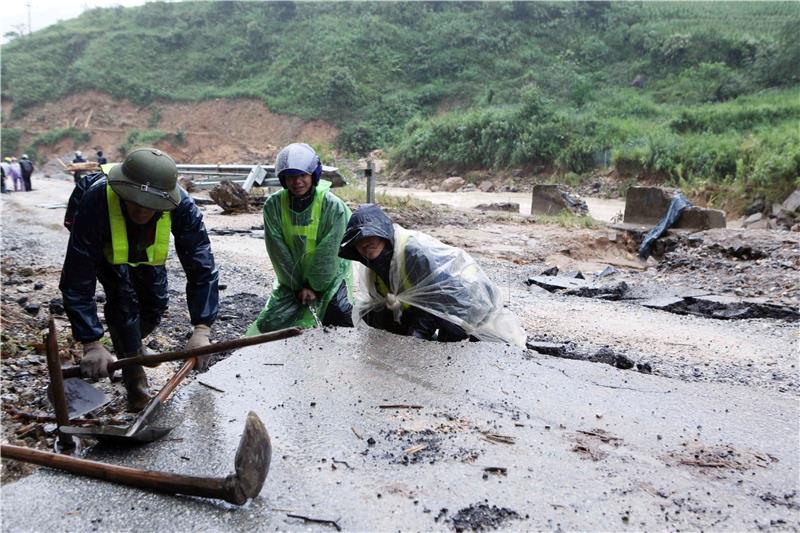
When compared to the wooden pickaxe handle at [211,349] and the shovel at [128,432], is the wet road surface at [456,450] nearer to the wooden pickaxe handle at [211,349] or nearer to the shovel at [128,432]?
the shovel at [128,432]

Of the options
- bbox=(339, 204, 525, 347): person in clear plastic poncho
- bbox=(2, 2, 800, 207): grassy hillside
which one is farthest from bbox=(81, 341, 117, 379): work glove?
bbox=(2, 2, 800, 207): grassy hillside

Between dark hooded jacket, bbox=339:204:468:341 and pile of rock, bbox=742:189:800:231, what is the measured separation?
32.1 ft

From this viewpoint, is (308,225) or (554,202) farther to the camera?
(554,202)

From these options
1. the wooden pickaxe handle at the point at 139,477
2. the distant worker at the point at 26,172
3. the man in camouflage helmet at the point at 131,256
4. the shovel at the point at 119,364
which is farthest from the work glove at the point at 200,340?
the distant worker at the point at 26,172

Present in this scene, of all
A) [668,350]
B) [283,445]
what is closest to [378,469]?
[283,445]

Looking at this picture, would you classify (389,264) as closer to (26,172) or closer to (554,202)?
(554,202)

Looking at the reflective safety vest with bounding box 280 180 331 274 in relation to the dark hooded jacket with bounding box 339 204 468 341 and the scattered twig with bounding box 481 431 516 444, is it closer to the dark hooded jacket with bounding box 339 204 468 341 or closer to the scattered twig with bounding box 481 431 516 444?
the dark hooded jacket with bounding box 339 204 468 341

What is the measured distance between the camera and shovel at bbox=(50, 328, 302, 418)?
274 cm

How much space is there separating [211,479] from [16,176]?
21658mm

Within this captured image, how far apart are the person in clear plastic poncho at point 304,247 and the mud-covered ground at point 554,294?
32.1 inches

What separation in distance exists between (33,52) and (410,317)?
163ft

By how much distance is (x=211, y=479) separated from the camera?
7.22 feet

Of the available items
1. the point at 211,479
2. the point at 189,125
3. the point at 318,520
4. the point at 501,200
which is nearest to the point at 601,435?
the point at 318,520

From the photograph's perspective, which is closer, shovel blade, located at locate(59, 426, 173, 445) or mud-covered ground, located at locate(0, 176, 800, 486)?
shovel blade, located at locate(59, 426, 173, 445)
